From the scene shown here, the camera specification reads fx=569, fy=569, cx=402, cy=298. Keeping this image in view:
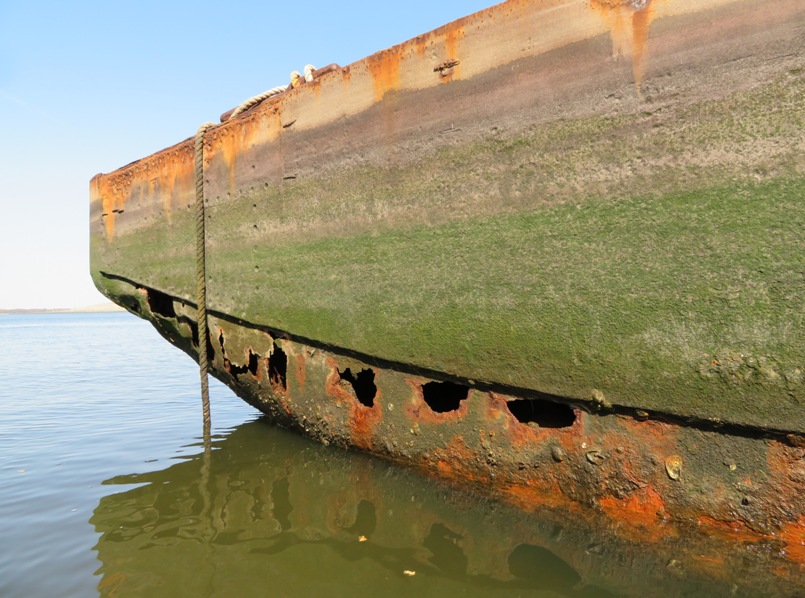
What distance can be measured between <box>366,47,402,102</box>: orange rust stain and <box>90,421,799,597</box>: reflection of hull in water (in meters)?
2.23

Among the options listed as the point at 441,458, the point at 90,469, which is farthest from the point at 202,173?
the point at 441,458

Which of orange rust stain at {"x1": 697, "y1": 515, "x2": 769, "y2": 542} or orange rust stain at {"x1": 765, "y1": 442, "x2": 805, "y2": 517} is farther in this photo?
orange rust stain at {"x1": 697, "y1": 515, "x2": 769, "y2": 542}

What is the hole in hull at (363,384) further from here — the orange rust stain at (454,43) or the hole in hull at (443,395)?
the orange rust stain at (454,43)

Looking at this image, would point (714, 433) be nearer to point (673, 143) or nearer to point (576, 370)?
point (576, 370)

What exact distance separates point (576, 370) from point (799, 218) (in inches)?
40.1

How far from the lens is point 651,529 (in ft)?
7.98

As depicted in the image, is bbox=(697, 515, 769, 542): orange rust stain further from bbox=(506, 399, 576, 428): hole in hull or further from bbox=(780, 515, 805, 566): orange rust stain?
bbox=(506, 399, 576, 428): hole in hull

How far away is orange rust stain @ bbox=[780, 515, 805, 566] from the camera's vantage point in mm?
2141

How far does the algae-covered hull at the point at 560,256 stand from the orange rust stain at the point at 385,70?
15 millimetres

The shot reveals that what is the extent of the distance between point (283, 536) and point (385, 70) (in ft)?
8.53

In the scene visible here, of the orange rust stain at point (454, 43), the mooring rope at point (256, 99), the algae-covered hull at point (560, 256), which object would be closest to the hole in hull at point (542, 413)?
the algae-covered hull at point (560, 256)

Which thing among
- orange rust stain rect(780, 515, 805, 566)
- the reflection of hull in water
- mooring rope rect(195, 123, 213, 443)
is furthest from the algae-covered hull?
mooring rope rect(195, 123, 213, 443)

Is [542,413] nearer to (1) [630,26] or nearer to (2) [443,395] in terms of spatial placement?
(2) [443,395]

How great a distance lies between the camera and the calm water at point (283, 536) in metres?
2.34
